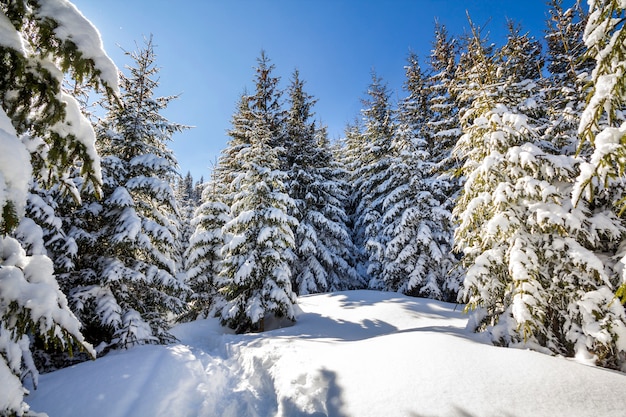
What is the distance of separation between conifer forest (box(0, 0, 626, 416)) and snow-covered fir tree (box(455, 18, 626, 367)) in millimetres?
39

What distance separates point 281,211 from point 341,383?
28.1 feet

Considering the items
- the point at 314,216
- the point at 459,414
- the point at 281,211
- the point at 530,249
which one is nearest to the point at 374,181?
the point at 314,216

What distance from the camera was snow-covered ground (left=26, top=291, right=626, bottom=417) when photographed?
13.6 ft

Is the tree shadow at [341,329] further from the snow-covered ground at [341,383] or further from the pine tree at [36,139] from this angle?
the pine tree at [36,139]

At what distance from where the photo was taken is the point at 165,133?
11.8 m

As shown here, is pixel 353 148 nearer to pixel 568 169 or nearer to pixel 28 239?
pixel 568 169

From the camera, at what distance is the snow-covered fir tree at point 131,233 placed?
346 inches

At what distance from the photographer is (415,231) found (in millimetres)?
17844

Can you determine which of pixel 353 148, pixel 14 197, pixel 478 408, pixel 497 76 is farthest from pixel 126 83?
pixel 353 148

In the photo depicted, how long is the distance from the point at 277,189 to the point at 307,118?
1135cm

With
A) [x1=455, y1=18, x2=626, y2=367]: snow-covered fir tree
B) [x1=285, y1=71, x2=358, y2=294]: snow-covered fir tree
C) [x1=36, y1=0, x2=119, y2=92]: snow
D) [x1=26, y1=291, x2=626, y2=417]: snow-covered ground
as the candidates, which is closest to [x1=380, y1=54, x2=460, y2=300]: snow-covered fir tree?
[x1=285, y1=71, x2=358, y2=294]: snow-covered fir tree

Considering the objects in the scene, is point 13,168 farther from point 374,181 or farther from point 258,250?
point 374,181

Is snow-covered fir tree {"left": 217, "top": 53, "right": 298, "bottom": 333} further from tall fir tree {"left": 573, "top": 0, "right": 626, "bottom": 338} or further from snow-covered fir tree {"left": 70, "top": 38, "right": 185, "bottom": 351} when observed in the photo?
tall fir tree {"left": 573, "top": 0, "right": 626, "bottom": 338}

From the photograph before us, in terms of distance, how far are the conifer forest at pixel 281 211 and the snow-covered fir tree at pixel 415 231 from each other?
0.12 meters
